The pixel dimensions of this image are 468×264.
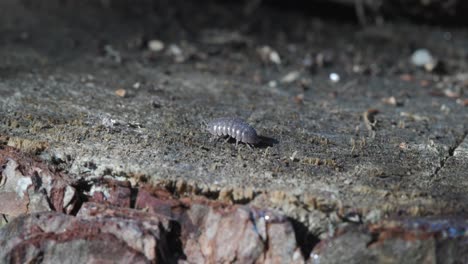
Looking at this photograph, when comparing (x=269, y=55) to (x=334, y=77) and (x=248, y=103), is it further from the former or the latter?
(x=248, y=103)

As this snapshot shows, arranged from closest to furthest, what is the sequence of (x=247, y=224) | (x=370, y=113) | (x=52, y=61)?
(x=247, y=224) < (x=370, y=113) < (x=52, y=61)

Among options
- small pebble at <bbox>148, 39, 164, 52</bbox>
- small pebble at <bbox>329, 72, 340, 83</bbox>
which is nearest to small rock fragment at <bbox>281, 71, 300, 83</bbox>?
small pebble at <bbox>329, 72, 340, 83</bbox>

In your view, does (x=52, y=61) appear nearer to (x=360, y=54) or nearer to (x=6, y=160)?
(x=6, y=160)

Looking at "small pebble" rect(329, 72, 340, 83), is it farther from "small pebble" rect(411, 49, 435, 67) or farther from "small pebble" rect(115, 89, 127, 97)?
"small pebble" rect(115, 89, 127, 97)

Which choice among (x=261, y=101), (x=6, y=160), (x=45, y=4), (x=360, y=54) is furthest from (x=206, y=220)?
(x=45, y=4)

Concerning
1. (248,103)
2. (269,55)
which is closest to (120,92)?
(248,103)

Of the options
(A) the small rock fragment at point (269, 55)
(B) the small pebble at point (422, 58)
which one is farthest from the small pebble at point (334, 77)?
(B) the small pebble at point (422, 58)
